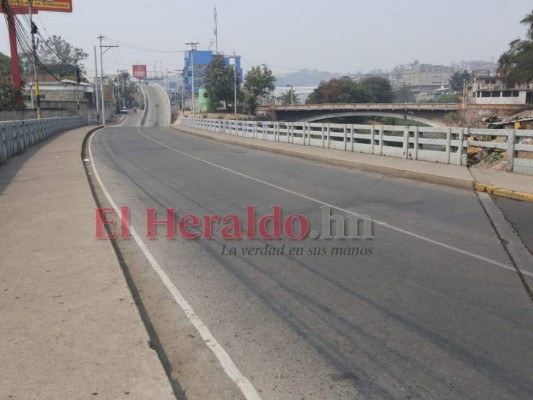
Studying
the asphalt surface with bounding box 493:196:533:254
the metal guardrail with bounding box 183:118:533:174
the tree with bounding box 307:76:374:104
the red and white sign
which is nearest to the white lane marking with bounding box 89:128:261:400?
the asphalt surface with bounding box 493:196:533:254

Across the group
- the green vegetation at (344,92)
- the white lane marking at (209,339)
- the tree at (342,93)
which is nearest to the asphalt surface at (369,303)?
the white lane marking at (209,339)

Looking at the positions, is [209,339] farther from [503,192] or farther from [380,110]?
[380,110]

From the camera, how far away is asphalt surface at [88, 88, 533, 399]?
12.9 feet

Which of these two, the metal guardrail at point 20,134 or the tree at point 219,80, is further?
the tree at point 219,80

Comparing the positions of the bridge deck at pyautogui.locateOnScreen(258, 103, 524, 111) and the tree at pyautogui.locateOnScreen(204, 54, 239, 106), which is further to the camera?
the tree at pyautogui.locateOnScreen(204, 54, 239, 106)

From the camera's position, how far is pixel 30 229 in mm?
8570

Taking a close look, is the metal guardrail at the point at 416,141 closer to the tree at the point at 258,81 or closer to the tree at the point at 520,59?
the tree at the point at 520,59

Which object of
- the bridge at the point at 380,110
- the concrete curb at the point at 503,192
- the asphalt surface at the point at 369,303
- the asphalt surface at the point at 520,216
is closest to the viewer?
the asphalt surface at the point at 369,303

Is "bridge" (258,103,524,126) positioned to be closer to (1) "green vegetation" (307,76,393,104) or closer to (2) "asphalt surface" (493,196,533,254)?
(1) "green vegetation" (307,76,393,104)

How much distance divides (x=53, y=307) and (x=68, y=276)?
102cm

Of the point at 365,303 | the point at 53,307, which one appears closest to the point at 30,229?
the point at 53,307

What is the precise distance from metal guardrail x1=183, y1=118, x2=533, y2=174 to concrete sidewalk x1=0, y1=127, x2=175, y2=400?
1111cm

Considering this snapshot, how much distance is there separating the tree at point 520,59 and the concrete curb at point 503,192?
6945 cm

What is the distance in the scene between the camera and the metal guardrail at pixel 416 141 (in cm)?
1450
